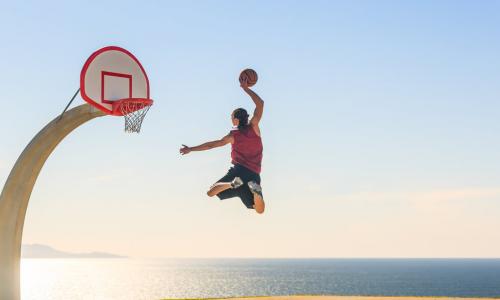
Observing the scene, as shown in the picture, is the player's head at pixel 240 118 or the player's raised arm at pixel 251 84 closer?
the player's raised arm at pixel 251 84

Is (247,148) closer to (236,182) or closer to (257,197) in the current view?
(236,182)

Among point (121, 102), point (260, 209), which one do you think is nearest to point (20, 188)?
point (121, 102)

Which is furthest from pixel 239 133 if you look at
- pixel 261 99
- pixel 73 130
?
pixel 73 130

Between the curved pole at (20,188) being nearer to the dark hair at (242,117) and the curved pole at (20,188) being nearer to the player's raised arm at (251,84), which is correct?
the dark hair at (242,117)

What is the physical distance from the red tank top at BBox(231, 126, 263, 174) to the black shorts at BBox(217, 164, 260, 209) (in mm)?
84

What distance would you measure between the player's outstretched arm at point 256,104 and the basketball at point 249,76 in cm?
5

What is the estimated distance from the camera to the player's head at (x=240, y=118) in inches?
442

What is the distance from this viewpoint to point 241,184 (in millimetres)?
11031

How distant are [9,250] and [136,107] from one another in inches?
155

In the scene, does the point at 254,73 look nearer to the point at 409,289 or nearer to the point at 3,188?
the point at 3,188

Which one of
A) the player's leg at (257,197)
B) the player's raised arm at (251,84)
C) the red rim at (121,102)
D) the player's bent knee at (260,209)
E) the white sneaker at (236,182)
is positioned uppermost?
the red rim at (121,102)

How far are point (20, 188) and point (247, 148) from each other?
5.94m

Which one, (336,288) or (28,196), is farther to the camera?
(336,288)

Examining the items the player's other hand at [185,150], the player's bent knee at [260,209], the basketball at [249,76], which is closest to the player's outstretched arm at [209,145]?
the player's other hand at [185,150]
